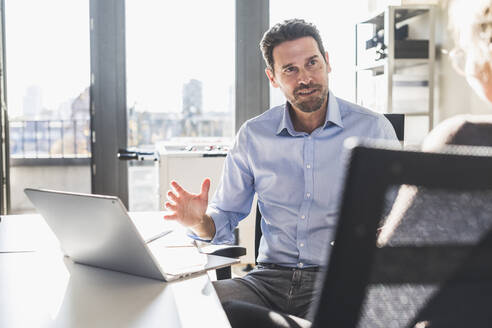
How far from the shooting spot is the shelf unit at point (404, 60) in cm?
297

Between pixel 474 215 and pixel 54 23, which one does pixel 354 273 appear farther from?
pixel 54 23

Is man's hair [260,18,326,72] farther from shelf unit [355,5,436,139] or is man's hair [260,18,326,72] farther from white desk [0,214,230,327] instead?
shelf unit [355,5,436,139]

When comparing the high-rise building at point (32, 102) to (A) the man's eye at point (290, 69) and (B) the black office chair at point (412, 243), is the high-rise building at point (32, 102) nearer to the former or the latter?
(A) the man's eye at point (290, 69)

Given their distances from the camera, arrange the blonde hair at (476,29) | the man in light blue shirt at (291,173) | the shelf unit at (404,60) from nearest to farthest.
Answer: the blonde hair at (476,29) < the man in light blue shirt at (291,173) < the shelf unit at (404,60)

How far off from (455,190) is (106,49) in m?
3.27

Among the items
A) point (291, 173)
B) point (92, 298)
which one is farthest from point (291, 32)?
point (92, 298)

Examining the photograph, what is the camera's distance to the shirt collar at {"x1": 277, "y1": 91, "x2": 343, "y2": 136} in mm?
1656

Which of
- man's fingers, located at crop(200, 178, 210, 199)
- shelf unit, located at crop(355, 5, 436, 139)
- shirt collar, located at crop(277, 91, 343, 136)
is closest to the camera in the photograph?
man's fingers, located at crop(200, 178, 210, 199)

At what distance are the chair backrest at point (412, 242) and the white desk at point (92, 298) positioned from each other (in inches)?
15.8

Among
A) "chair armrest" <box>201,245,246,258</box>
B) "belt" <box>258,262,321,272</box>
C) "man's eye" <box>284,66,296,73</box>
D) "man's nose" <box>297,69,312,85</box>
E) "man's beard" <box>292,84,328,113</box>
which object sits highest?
"man's eye" <box>284,66,296,73</box>

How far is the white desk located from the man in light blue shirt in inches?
14.1

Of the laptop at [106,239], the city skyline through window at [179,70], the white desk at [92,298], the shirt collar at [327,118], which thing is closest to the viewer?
the white desk at [92,298]

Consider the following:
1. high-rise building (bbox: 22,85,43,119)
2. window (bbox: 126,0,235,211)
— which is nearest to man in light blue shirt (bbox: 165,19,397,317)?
window (bbox: 126,0,235,211)

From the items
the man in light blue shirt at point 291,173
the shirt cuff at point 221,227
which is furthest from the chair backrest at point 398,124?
the shirt cuff at point 221,227
